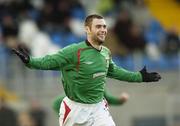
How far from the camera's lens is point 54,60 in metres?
9.44

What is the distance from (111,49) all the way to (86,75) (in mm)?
7436

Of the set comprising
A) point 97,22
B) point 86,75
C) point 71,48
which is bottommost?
point 86,75

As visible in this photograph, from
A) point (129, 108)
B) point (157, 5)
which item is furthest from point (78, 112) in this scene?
point (157, 5)

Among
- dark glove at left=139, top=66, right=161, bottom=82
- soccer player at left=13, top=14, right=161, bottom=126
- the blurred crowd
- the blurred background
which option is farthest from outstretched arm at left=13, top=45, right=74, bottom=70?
the blurred crowd

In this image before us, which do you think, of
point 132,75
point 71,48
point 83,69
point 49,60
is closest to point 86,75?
point 83,69

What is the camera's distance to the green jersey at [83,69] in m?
9.55

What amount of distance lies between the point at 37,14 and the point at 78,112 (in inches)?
366

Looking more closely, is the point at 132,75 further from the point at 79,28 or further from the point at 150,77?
the point at 79,28

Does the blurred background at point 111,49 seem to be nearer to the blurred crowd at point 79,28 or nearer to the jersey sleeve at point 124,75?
the blurred crowd at point 79,28

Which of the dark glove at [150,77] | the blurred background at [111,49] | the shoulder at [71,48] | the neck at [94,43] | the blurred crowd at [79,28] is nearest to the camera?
the shoulder at [71,48]

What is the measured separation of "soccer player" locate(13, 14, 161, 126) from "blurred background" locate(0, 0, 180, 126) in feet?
19.5

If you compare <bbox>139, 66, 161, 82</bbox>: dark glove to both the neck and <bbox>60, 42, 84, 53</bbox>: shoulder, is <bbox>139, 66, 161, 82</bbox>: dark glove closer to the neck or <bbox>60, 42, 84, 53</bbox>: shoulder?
the neck

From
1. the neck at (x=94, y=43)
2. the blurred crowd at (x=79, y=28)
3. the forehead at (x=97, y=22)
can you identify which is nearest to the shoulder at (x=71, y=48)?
the neck at (x=94, y=43)

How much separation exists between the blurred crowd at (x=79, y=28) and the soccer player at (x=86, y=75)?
6.85 metres
